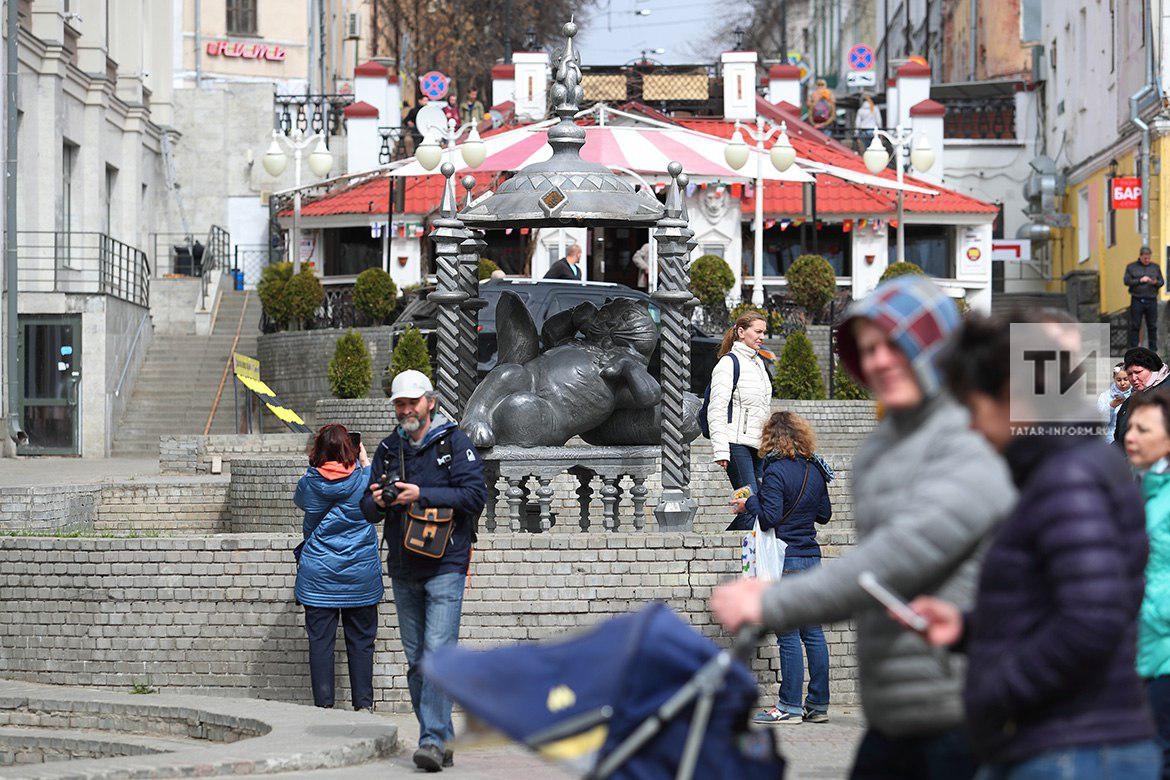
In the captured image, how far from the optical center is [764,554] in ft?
34.4

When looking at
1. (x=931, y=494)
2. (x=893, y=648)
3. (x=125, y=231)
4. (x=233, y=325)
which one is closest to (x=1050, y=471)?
(x=931, y=494)

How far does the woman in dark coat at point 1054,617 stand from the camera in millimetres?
3904

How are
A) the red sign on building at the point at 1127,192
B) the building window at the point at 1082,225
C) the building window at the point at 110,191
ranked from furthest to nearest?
1. the building window at the point at 1082,225
2. the building window at the point at 110,191
3. the red sign on building at the point at 1127,192

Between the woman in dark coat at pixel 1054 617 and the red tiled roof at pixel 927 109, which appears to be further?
the red tiled roof at pixel 927 109

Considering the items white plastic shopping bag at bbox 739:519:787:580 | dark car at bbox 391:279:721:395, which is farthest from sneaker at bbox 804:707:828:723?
dark car at bbox 391:279:721:395

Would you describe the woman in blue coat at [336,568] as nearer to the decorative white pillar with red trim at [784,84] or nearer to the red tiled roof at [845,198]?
the red tiled roof at [845,198]

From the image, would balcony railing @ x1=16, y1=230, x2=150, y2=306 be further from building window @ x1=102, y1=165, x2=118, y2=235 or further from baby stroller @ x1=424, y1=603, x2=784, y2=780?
baby stroller @ x1=424, y1=603, x2=784, y2=780

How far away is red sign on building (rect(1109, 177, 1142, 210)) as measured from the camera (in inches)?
1292

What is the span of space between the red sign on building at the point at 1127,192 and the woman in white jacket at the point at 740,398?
21327 millimetres

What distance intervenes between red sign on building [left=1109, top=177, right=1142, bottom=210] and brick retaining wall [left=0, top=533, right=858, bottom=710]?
23322mm

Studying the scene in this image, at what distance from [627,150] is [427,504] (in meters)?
15.6

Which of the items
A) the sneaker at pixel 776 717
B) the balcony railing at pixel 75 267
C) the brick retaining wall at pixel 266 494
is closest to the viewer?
the sneaker at pixel 776 717

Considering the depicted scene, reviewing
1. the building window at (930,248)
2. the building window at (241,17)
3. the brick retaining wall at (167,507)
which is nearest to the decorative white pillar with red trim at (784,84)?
the building window at (930,248)

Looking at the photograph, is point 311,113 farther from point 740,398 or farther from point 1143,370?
point 1143,370
